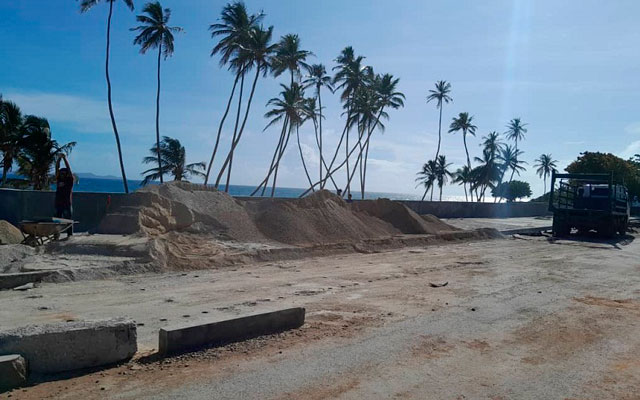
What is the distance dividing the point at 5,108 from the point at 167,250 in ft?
79.0

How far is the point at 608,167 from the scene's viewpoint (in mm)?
55281

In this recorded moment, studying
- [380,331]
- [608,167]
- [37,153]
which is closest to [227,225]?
[380,331]

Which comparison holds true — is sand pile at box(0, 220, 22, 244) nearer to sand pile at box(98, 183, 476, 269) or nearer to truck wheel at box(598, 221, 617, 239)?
sand pile at box(98, 183, 476, 269)

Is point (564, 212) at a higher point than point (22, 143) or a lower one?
lower

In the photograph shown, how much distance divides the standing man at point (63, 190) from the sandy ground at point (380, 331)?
5.00 metres

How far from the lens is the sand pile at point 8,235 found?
41.7ft

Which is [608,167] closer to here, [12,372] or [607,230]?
[607,230]

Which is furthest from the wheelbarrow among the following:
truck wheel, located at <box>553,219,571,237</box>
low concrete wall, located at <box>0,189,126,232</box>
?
truck wheel, located at <box>553,219,571,237</box>

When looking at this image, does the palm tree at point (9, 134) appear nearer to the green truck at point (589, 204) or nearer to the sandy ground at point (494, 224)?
the sandy ground at point (494, 224)

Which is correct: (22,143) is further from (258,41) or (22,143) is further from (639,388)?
(639,388)

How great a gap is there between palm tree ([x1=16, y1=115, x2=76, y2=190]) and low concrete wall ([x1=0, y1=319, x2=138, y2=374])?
95.5ft

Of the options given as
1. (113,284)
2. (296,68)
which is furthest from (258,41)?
(113,284)

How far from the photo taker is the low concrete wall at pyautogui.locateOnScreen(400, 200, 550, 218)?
3666cm

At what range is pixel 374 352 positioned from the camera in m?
6.35
